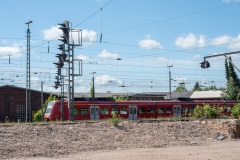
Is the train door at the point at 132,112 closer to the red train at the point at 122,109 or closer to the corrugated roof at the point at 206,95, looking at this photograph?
the red train at the point at 122,109

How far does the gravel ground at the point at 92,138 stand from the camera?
15391 mm

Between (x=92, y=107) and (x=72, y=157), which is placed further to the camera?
(x=92, y=107)

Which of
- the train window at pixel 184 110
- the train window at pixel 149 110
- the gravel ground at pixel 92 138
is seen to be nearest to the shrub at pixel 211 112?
the gravel ground at pixel 92 138

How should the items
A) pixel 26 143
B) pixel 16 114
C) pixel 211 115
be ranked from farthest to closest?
pixel 16 114, pixel 211 115, pixel 26 143

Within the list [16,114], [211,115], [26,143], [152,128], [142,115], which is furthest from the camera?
[16,114]

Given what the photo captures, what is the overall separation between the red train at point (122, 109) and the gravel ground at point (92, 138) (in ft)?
46.1

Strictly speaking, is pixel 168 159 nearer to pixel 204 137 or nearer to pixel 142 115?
pixel 204 137

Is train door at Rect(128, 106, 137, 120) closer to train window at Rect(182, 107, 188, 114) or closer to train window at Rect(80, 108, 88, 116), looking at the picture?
train window at Rect(80, 108, 88, 116)

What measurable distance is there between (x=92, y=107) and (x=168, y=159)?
2186 centimetres

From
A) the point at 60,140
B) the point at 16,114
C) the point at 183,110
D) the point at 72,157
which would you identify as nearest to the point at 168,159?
the point at 72,157

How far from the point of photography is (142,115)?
38.4 metres

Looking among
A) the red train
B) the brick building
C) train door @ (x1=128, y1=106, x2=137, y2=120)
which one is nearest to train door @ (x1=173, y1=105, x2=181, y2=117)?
the red train

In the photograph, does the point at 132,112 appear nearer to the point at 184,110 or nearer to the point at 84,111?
the point at 84,111

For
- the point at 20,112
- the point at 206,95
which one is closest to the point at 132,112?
the point at 20,112
